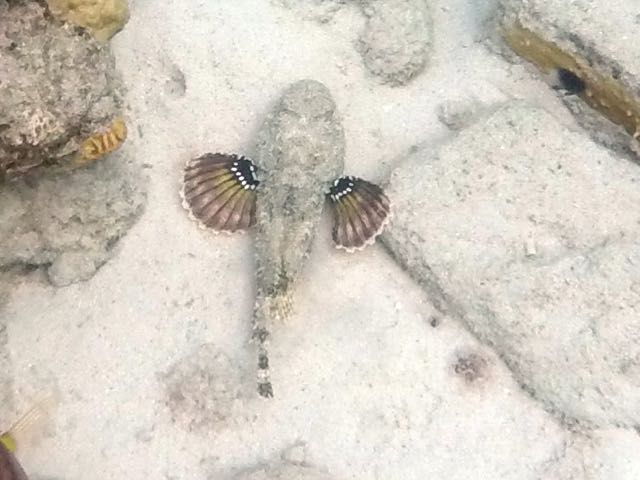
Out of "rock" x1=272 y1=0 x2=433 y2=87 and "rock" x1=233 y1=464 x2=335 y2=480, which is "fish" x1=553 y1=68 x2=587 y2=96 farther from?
"rock" x1=233 y1=464 x2=335 y2=480

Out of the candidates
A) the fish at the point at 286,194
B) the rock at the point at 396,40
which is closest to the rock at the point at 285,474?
the fish at the point at 286,194

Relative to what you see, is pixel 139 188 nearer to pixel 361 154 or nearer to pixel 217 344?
pixel 217 344

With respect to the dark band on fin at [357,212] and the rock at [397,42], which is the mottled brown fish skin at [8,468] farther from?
the rock at [397,42]

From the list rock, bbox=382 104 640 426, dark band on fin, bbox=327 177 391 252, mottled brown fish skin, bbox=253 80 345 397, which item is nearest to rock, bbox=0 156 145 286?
mottled brown fish skin, bbox=253 80 345 397

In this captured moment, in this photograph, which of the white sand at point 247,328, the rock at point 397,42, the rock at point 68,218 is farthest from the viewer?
the rock at point 397,42

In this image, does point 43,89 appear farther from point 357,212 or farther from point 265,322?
point 357,212
